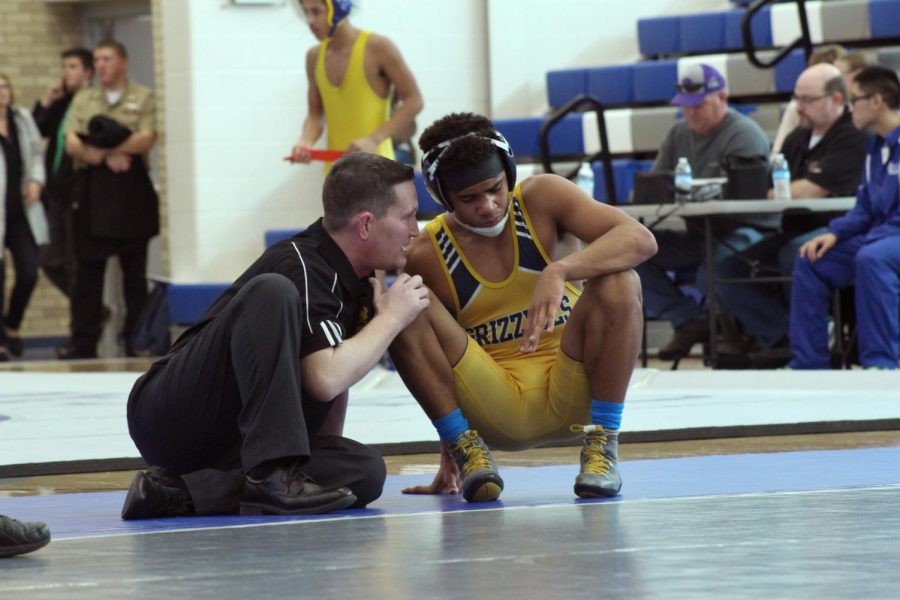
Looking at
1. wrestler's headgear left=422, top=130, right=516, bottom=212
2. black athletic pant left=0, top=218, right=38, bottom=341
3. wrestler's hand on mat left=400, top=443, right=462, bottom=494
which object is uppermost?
wrestler's headgear left=422, top=130, right=516, bottom=212

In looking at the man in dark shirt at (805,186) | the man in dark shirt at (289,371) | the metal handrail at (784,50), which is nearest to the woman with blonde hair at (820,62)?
the man in dark shirt at (805,186)

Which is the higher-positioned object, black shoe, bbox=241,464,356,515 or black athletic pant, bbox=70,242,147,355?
black shoe, bbox=241,464,356,515

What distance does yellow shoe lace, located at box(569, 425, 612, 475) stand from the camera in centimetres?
373

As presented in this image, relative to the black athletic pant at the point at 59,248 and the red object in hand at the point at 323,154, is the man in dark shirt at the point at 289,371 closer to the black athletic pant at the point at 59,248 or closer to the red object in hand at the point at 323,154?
the red object in hand at the point at 323,154

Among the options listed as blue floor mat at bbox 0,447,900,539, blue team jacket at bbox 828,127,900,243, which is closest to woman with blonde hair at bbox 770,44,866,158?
blue team jacket at bbox 828,127,900,243

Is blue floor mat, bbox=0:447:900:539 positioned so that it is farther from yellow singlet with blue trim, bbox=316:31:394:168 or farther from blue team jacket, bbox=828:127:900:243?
yellow singlet with blue trim, bbox=316:31:394:168

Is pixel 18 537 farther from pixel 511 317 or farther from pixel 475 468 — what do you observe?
pixel 511 317

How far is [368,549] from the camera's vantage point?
297cm

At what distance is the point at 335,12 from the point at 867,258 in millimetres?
2348

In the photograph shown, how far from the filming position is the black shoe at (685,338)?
8031 mm

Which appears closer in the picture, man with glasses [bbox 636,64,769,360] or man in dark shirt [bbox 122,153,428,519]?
man in dark shirt [bbox 122,153,428,519]

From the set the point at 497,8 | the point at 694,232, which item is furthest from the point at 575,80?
the point at 694,232

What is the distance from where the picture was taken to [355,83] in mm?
7645

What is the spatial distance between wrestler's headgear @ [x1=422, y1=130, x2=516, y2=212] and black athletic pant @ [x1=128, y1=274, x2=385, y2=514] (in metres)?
0.45
